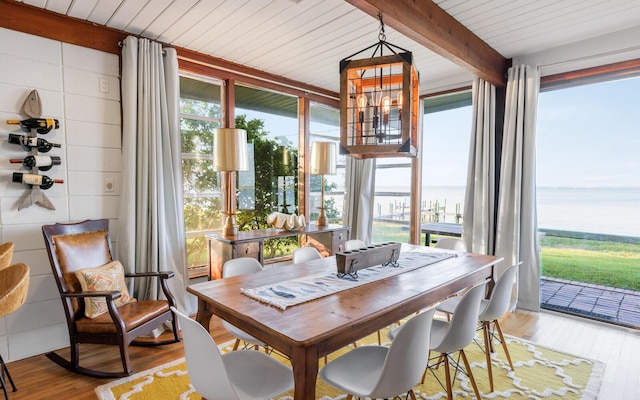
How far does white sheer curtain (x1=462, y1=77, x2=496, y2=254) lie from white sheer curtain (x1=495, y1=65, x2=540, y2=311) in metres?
0.12

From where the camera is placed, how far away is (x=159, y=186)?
3.09m

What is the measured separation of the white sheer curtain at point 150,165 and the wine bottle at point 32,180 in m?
0.51

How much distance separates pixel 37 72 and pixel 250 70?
6.29ft

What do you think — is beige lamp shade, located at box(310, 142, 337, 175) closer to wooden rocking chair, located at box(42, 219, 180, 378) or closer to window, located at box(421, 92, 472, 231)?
window, located at box(421, 92, 472, 231)

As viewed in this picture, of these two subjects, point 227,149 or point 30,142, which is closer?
point 30,142

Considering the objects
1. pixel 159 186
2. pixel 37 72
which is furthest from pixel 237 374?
pixel 37 72

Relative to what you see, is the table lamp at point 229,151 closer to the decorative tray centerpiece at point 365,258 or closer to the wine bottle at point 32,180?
the wine bottle at point 32,180

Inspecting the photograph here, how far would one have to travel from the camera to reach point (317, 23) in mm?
2832

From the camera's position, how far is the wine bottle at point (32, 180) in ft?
8.35

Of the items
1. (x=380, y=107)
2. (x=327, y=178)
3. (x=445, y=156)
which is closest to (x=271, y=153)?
(x=327, y=178)

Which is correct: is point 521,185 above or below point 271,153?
below

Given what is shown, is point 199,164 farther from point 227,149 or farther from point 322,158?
point 322,158

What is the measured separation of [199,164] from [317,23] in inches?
71.7

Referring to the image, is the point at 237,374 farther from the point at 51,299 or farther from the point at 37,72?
the point at 37,72
